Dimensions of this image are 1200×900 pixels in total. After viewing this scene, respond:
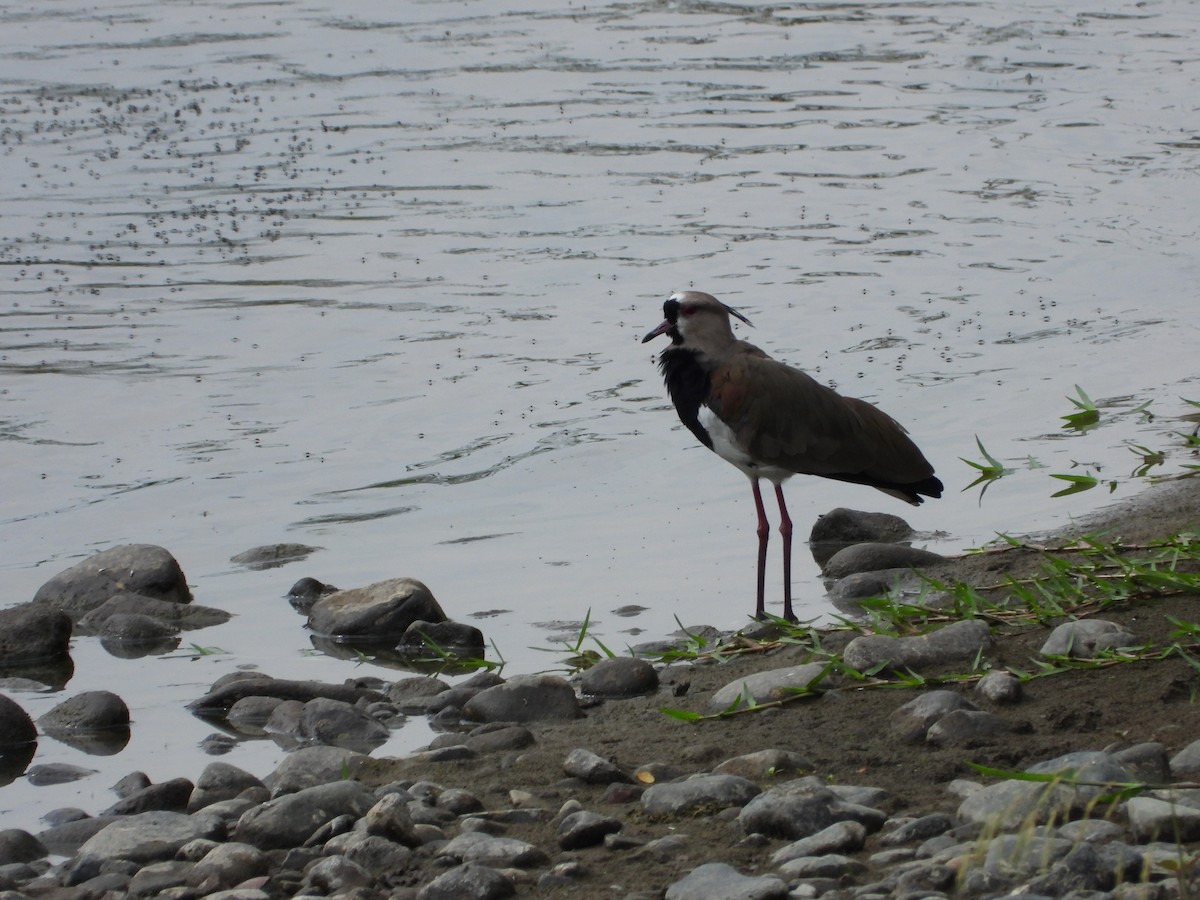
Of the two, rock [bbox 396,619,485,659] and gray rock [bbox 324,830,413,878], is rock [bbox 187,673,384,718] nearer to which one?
rock [bbox 396,619,485,659]

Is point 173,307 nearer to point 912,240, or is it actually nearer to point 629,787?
point 912,240

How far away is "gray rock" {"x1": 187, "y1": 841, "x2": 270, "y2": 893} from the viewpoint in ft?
16.2

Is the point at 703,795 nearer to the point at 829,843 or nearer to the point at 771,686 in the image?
the point at 829,843

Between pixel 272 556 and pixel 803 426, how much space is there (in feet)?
10.9

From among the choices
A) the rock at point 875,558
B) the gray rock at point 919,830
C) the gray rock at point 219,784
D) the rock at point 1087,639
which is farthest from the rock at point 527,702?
the rock at point 875,558

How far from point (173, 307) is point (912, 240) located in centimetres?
690

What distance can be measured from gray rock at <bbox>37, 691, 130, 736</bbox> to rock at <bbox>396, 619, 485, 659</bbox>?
4.64 ft

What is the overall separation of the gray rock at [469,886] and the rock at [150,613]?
4146mm

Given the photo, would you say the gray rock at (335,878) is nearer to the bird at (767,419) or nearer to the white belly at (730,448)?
the bird at (767,419)

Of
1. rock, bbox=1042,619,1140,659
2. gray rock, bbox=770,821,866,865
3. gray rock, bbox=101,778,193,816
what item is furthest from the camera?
gray rock, bbox=101,778,193,816

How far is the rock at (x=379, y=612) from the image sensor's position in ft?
26.6

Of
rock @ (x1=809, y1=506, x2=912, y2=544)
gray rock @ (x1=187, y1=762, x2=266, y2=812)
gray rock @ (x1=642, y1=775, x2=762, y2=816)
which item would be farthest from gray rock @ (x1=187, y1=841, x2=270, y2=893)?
rock @ (x1=809, y1=506, x2=912, y2=544)

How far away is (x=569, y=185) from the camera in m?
18.4

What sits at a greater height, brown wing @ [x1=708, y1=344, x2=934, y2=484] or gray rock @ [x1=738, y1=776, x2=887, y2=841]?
brown wing @ [x1=708, y1=344, x2=934, y2=484]
